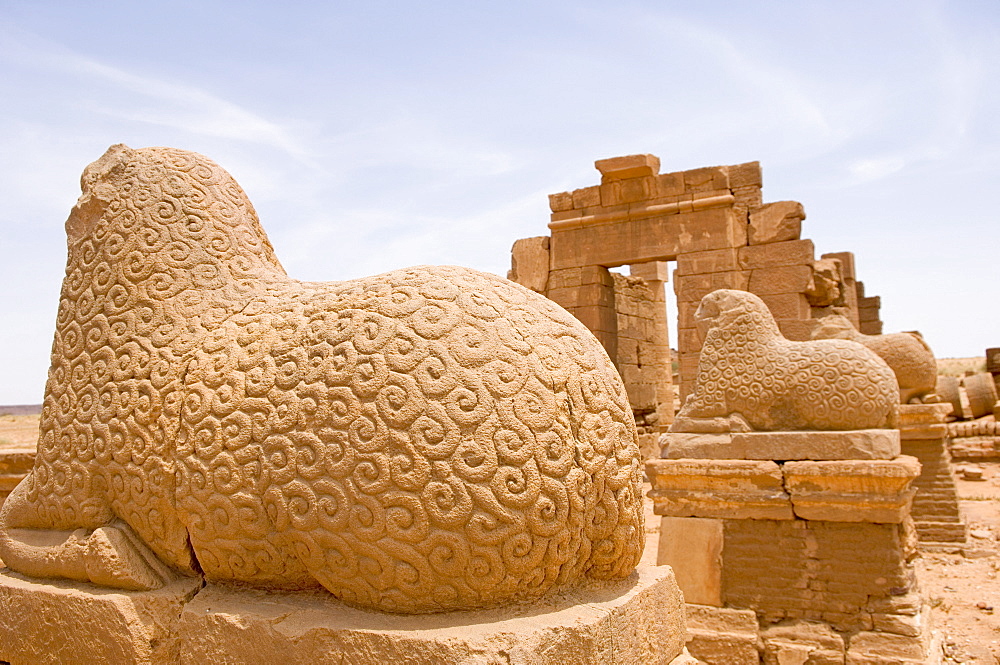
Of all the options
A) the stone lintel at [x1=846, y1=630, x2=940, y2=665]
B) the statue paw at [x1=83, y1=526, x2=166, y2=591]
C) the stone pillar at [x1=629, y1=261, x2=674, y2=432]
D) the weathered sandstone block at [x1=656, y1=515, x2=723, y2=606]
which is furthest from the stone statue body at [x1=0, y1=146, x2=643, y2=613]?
the stone pillar at [x1=629, y1=261, x2=674, y2=432]

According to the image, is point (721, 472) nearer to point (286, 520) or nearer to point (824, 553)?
point (824, 553)

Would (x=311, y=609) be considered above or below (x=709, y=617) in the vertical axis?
above

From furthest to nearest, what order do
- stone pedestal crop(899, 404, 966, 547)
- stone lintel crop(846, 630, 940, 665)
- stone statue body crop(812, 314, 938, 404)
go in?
stone statue body crop(812, 314, 938, 404)
stone pedestal crop(899, 404, 966, 547)
stone lintel crop(846, 630, 940, 665)

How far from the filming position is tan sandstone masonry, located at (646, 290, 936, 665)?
4.03 meters

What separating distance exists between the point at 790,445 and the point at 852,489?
37cm

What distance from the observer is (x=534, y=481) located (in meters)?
1.57

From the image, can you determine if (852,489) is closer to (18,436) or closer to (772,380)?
(772,380)

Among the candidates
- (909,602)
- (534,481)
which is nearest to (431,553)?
(534,481)

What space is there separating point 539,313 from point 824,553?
3.09 meters

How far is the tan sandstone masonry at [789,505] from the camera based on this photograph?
4027 mm

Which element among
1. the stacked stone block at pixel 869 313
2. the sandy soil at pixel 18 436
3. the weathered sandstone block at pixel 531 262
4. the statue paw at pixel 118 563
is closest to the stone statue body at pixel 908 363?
the weathered sandstone block at pixel 531 262

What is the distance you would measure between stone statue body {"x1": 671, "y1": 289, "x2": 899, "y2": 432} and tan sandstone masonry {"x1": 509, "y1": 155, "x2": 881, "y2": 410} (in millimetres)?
5618

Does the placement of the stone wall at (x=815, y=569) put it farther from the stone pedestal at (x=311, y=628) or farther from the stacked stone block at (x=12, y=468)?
the stacked stone block at (x=12, y=468)

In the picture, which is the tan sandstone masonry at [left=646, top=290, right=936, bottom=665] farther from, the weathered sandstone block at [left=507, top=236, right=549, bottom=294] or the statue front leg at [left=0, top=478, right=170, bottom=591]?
the weathered sandstone block at [left=507, top=236, right=549, bottom=294]
